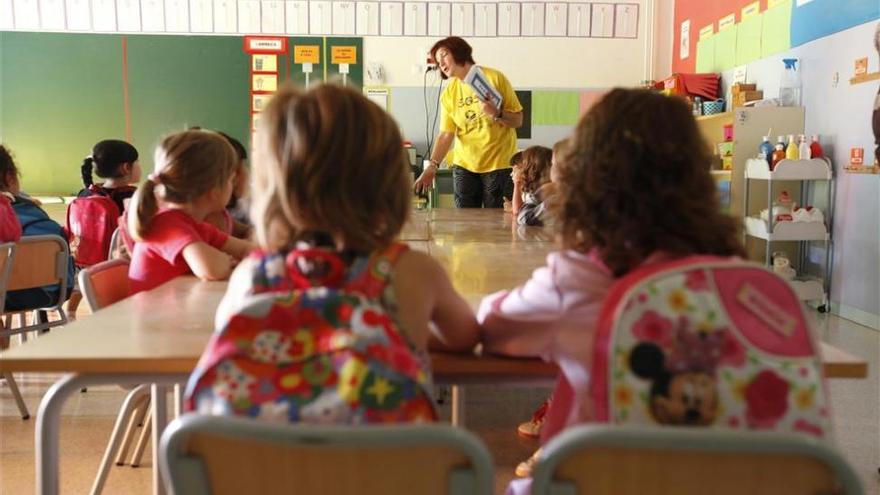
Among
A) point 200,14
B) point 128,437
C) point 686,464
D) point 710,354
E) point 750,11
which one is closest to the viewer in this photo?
point 686,464

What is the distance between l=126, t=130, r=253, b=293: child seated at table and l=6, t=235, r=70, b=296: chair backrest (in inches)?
45.7

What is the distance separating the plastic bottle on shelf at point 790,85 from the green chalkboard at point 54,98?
4.71m

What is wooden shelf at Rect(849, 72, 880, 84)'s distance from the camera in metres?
3.81

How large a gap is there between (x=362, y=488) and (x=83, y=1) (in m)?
6.24

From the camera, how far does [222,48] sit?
616cm

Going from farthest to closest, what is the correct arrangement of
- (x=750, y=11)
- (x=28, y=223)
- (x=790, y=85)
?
(x=750, y=11) < (x=790, y=85) < (x=28, y=223)

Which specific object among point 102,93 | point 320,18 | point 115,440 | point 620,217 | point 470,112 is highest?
point 320,18

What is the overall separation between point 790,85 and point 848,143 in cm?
67

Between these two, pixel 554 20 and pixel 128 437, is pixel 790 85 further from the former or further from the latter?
pixel 128 437

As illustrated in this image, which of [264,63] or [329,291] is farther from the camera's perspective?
[264,63]

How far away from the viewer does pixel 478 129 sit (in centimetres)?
418

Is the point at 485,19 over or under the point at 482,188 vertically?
over

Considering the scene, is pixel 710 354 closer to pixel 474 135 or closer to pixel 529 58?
pixel 474 135

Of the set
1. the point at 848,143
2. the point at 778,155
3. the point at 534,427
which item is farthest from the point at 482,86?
the point at 848,143
